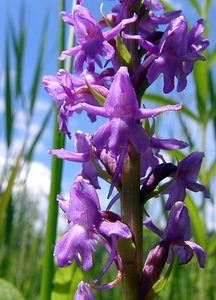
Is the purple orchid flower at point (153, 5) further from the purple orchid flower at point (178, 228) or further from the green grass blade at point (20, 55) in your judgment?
the green grass blade at point (20, 55)

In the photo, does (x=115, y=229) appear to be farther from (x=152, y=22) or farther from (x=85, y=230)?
(x=152, y=22)

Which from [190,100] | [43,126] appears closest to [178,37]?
[43,126]

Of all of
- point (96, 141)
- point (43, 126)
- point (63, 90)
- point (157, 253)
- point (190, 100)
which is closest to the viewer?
point (96, 141)

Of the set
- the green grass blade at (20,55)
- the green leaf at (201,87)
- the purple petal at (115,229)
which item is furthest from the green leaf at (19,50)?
the purple petal at (115,229)

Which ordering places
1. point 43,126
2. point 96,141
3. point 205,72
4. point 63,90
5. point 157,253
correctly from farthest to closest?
1. point 205,72
2. point 43,126
3. point 63,90
4. point 157,253
5. point 96,141

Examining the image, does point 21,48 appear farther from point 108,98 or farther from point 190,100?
point 108,98

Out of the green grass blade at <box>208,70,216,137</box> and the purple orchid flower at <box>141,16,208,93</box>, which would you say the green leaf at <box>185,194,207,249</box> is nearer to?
the green grass blade at <box>208,70,216,137</box>

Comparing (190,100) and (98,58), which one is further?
(190,100)
